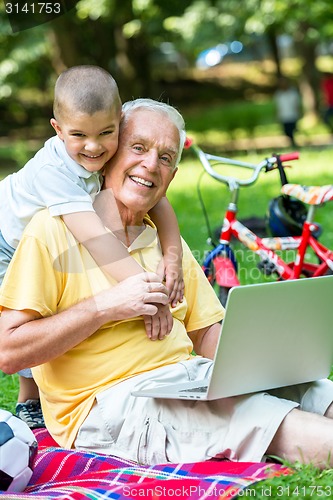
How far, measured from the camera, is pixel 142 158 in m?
2.92

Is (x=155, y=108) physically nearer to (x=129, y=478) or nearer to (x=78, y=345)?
(x=78, y=345)

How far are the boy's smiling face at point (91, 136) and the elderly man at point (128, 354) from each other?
0.05m

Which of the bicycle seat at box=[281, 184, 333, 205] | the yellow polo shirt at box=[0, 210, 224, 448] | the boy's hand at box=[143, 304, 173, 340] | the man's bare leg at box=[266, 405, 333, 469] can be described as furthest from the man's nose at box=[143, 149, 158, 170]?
the bicycle seat at box=[281, 184, 333, 205]

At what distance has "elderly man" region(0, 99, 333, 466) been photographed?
2.70 m

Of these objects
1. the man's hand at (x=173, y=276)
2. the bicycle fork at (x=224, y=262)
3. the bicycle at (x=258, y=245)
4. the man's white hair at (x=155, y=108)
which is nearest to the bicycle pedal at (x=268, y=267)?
the bicycle at (x=258, y=245)

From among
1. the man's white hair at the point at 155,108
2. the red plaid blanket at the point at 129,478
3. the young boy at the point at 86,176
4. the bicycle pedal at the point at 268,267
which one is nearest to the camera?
the red plaid blanket at the point at 129,478

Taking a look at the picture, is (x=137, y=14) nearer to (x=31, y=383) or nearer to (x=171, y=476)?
(x=31, y=383)

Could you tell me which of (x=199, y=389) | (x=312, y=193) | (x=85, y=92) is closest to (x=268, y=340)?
(x=199, y=389)

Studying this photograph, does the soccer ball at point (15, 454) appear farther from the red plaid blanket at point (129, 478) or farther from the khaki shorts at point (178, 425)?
the khaki shorts at point (178, 425)

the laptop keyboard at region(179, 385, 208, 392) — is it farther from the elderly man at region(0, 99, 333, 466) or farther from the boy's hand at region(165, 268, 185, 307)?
the boy's hand at region(165, 268, 185, 307)

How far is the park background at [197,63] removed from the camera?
40.1 ft

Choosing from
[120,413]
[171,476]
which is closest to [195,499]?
[171,476]

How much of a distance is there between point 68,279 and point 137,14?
1453 cm

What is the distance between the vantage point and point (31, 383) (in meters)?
3.69
